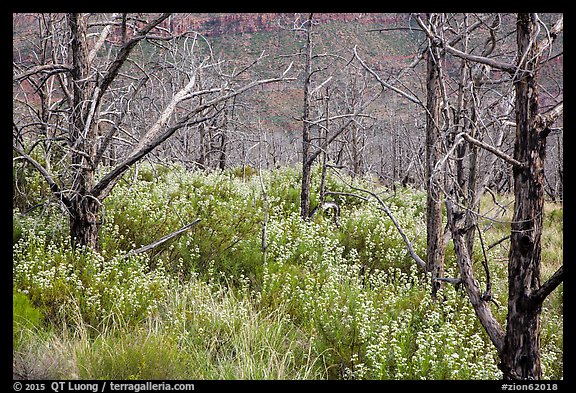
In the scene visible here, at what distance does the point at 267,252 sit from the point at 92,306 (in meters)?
2.61

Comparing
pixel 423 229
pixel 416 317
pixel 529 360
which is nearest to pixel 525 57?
pixel 529 360

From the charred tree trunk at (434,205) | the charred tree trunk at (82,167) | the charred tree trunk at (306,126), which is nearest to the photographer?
the charred tree trunk at (82,167)

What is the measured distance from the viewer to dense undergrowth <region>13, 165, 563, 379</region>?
3566 millimetres

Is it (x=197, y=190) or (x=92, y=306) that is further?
(x=197, y=190)

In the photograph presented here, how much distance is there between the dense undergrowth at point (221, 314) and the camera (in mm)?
3566

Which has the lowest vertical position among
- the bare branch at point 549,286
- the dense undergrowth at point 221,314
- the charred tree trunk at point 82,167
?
the dense undergrowth at point 221,314

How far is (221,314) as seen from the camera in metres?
4.39

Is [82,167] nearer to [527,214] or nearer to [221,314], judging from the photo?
[221,314]

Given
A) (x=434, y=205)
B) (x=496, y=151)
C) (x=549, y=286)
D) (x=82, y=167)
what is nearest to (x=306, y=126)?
(x=434, y=205)

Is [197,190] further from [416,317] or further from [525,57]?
[525,57]

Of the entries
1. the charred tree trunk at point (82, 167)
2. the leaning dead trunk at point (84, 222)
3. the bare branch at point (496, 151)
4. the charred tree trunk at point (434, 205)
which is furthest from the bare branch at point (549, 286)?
the leaning dead trunk at point (84, 222)

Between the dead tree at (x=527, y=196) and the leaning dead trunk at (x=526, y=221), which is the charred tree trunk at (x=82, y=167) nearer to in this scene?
the dead tree at (x=527, y=196)

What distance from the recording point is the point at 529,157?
2906mm

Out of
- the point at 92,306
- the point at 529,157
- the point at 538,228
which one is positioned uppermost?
the point at 529,157
